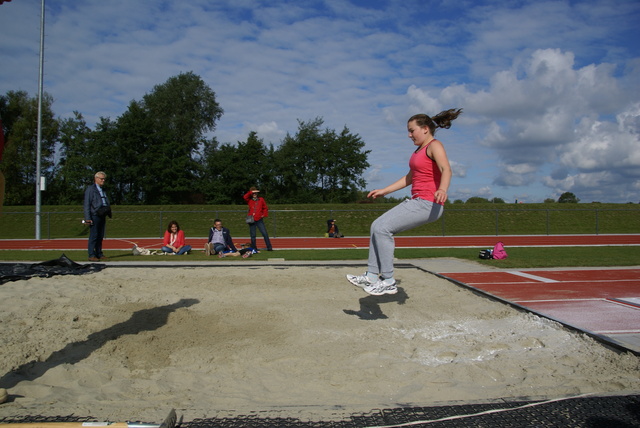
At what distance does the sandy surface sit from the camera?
8.94 ft

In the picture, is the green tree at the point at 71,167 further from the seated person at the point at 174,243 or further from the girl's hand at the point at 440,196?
the girl's hand at the point at 440,196

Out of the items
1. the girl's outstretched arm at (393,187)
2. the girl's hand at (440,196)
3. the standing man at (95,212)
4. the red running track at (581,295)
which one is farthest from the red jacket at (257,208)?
the girl's hand at (440,196)

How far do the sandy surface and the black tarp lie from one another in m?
0.59

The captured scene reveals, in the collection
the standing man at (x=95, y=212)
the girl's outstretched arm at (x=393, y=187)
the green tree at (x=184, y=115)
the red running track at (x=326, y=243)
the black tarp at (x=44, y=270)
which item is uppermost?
the green tree at (x=184, y=115)

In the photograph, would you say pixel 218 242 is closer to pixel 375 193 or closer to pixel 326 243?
pixel 326 243

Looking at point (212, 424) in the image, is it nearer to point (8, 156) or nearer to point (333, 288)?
point (333, 288)

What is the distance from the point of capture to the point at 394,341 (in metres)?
3.94

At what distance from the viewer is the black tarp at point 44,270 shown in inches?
254

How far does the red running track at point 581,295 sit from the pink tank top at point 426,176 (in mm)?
1773

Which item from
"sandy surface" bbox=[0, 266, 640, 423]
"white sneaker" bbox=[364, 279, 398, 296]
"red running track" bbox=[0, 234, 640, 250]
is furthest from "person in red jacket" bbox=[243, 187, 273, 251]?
"white sneaker" bbox=[364, 279, 398, 296]

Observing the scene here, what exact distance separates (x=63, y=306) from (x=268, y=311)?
7.27 ft

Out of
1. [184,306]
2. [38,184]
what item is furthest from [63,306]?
[38,184]

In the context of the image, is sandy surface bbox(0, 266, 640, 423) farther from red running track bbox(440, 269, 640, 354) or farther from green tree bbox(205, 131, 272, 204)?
green tree bbox(205, 131, 272, 204)

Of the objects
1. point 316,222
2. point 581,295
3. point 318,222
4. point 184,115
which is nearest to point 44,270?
point 581,295
